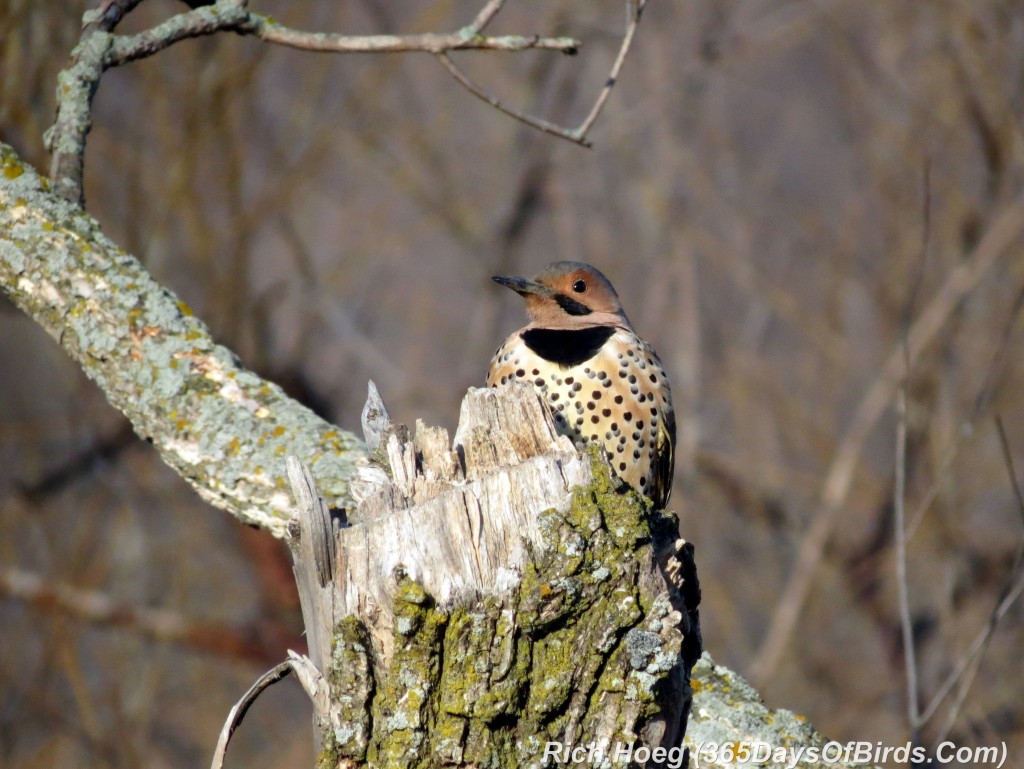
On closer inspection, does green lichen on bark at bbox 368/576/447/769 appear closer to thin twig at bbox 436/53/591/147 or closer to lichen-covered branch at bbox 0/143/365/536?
lichen-covered branch at bbox 0/143/365/536

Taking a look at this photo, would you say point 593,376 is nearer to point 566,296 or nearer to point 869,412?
point 566,296

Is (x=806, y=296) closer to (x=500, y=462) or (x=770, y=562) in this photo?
(x=770, y=562)

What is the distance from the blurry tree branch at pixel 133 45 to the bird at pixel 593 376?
0.75 meters

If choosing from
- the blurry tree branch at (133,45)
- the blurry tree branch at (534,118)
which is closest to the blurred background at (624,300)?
the blurry tree branch at (133,45)

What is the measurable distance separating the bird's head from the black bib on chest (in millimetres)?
178

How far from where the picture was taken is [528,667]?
2146 millimetres

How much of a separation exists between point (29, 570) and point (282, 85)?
3952 millimetres

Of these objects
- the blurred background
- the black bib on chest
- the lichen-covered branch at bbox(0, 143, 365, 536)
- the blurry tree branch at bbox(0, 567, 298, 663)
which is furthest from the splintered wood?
the blurry tree branch at bbox(0, 567, 298, 663)

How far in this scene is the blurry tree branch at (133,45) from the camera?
3.59 meters

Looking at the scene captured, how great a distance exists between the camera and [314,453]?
3467 mm

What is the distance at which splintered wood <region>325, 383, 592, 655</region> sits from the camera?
2.18m

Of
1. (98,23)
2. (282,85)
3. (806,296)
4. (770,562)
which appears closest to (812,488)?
(770,562)

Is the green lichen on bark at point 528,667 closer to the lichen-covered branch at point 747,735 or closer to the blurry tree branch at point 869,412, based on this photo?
the lichen-covered branch at point 747,735

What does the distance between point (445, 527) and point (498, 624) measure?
0.22m
